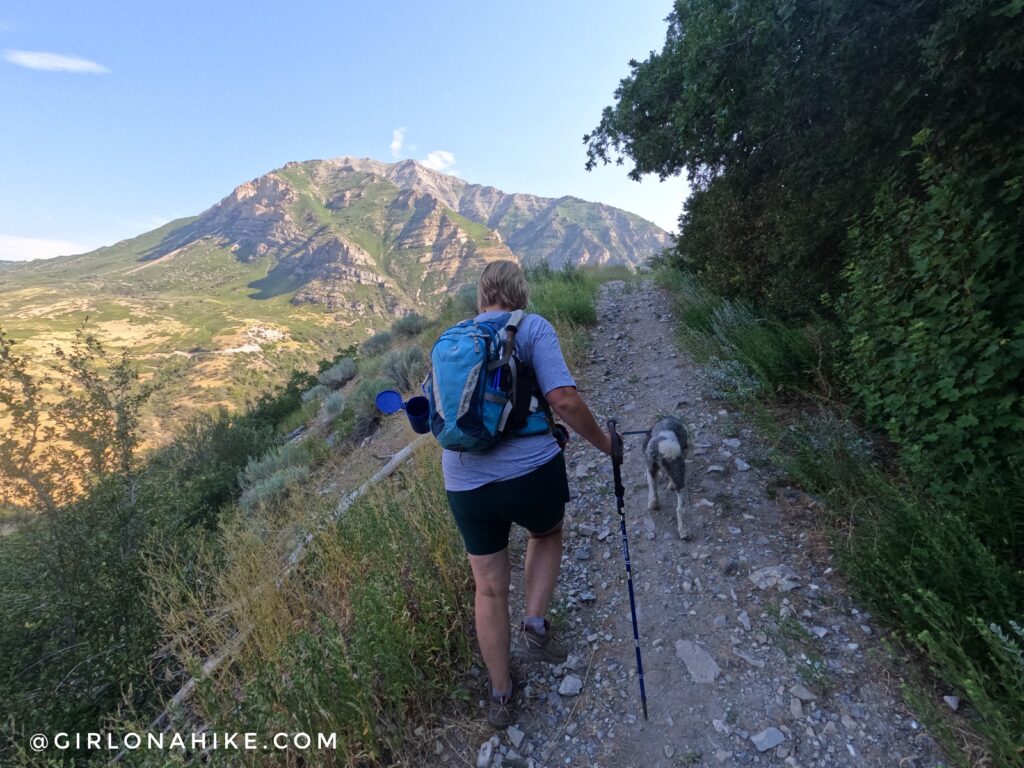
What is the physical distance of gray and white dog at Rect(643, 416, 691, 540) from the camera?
3512 mm

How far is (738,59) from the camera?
159 inches

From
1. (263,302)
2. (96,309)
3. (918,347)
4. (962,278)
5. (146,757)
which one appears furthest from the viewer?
(263,302)

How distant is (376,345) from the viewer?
56.1 ft

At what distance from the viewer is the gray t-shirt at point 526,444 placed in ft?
6.91

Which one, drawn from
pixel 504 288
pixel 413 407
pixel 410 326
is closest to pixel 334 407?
pixel 410 326

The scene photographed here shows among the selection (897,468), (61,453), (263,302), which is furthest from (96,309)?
(897,468)

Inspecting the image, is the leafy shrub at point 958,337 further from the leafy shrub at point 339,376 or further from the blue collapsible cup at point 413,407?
the leafy shrub at point 339,376

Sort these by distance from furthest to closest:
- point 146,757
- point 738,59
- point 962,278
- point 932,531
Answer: point 738,59
point 962,278
point 932,531
point 146,757

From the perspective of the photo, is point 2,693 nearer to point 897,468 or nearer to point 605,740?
point 605,740

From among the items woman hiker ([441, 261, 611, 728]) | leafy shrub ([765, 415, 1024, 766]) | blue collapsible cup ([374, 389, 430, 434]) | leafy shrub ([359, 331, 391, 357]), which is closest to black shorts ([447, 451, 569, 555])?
woman hiker ([441, 261, 611, 728])

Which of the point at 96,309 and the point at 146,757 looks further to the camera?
the point at 96,309

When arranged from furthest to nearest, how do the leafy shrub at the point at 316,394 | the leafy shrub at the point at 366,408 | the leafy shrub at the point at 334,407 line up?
1. the leafy shrub at the point at 316,394
2. the leafy shrub at the point at 334,407
3. the leafy shrub at the point at 366,408

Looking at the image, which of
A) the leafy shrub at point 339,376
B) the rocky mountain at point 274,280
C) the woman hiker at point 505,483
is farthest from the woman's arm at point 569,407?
the rocky mountain at point 274,280

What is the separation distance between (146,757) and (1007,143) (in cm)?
531
